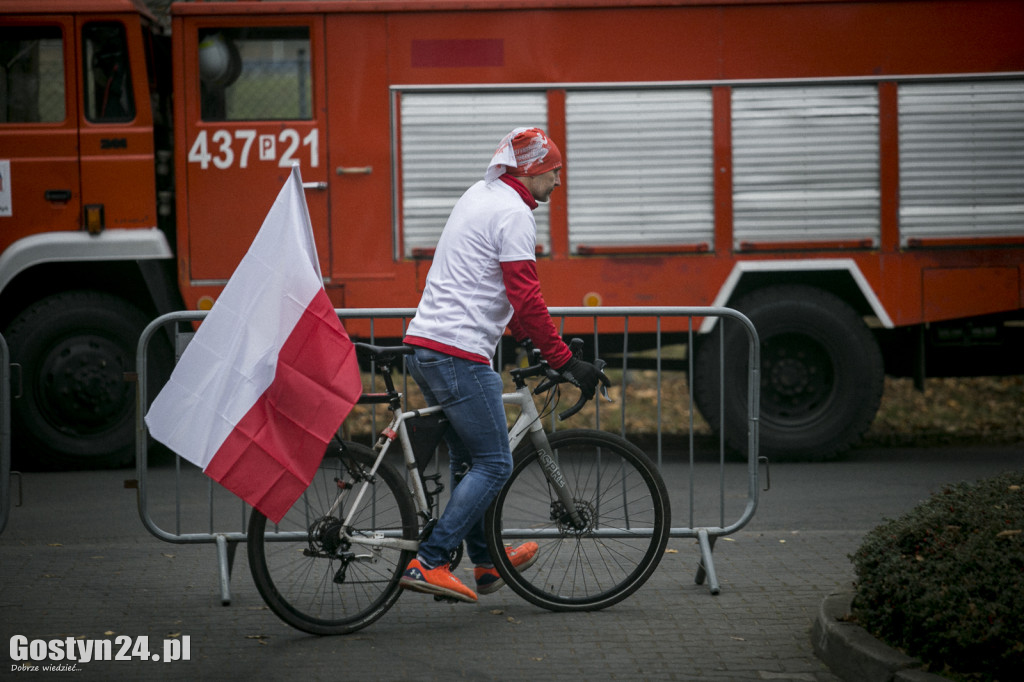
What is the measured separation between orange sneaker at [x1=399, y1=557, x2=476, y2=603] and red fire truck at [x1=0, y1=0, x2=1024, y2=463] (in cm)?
399

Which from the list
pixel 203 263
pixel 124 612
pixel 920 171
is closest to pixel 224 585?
pixel 124 612

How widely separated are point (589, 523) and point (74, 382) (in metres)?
4.82

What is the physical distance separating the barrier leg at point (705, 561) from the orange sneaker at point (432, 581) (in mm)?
1198

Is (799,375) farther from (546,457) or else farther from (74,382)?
(74,382)

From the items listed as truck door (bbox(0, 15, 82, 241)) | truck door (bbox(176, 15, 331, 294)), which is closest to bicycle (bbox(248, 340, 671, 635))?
truck door (bbox(176, 15, 331, 294))

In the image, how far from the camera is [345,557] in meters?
4.86

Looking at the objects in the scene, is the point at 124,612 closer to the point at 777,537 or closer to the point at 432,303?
the point at 432,303

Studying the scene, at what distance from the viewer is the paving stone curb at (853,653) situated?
3990 mm

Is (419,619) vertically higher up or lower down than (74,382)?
lower down

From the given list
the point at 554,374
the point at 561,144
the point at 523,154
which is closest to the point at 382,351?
the point at 554,374

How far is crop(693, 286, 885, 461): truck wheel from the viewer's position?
8664 millimetres

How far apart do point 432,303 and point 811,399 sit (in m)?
4.64

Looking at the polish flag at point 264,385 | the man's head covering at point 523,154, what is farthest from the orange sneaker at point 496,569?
the man's head covering at point 523,154

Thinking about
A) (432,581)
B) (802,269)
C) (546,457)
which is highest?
(802,269)
